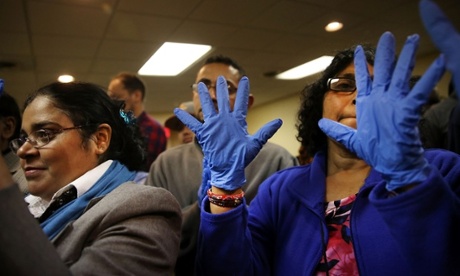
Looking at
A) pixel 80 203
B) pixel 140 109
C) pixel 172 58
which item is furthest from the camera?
pixel 172 58

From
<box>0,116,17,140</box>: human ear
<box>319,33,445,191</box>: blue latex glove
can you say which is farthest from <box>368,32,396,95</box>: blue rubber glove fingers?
<box>0,116,17,140</box>: human ear

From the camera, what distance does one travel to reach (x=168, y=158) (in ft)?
5.09

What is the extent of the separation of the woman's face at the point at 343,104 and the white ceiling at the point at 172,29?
1.91m

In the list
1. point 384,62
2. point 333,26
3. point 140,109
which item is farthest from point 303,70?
point 384,62

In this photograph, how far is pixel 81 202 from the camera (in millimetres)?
791

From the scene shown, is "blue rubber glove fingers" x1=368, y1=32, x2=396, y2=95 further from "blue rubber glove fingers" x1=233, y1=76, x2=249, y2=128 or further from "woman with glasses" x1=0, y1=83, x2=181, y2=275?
"woman with glasses" x1=0, y1=83, x2=181, y2=275

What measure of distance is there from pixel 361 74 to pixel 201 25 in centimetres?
265

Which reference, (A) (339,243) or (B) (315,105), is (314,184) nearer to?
(A) (339,243)

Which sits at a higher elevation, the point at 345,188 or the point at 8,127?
the point at 8,127

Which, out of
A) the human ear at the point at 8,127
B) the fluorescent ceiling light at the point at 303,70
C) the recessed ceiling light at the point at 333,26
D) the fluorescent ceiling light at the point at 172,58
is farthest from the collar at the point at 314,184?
the fluorescent ceiling light at the point at 303,70

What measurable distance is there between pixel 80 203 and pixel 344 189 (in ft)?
2.57

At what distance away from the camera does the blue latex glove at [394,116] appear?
0.55m

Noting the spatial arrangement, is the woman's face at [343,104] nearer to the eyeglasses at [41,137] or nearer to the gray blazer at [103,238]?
the gray blazer at [103,238]

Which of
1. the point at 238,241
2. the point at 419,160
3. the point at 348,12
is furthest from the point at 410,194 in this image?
the point at 348,12
